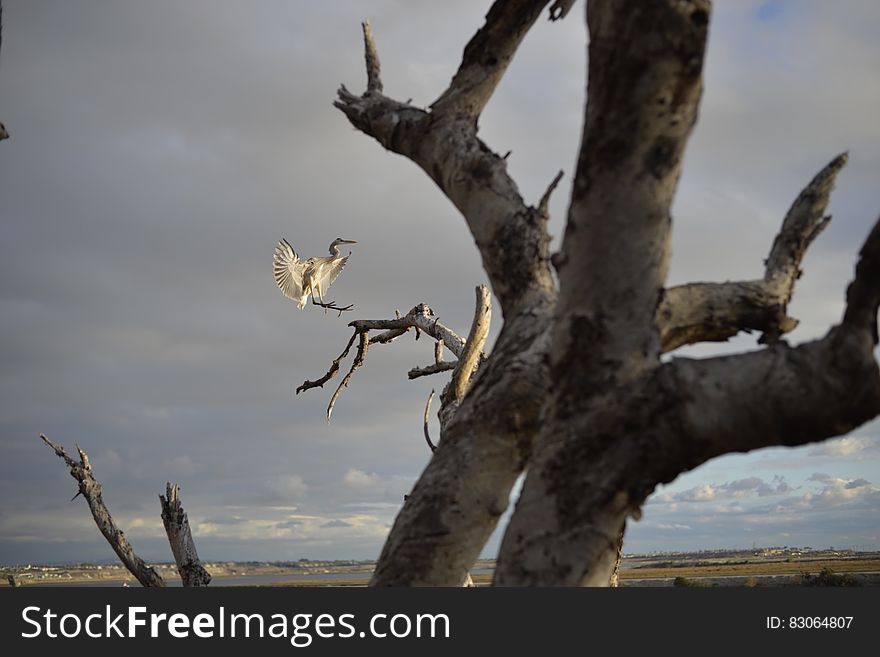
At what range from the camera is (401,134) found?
4.38m

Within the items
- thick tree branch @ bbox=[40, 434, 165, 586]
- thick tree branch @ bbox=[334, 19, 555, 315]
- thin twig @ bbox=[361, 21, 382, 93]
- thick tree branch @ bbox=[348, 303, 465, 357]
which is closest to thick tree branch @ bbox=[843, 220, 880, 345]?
thick tree branch @ bbox=[334, 19, 555, 315]

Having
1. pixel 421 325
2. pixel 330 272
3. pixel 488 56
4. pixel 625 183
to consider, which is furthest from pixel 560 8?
pixel 330 272

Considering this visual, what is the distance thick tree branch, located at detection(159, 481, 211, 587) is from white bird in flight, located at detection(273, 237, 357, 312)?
10.7 ft

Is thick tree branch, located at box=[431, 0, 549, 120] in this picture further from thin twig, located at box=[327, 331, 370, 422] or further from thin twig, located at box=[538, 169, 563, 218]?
thin twig, located at box=[327, 331, 370, 422]

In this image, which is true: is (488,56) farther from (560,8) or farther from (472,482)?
(472,482)

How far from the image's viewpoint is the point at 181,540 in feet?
24.7

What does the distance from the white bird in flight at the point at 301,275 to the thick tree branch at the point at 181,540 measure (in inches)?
129

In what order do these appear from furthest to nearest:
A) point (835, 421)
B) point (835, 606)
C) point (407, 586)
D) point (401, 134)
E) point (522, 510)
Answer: point (401, 134) → point (835, 606) → point (407, 586) → point (522, 510) → point (835, 421)

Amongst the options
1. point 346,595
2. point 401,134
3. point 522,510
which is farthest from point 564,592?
point 401,134

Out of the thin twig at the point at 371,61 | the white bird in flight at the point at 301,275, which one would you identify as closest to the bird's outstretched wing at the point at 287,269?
the white bird in flight at the point at 301,275

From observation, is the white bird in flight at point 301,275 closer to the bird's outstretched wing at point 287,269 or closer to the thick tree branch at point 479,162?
the bird's outstretched wing at point 287,269

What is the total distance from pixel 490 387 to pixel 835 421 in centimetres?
134

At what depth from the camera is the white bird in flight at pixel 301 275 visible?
10.1 metres

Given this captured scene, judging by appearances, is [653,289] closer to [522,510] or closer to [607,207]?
[607,207]
